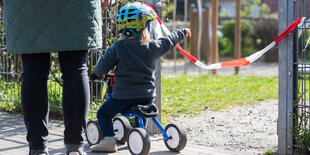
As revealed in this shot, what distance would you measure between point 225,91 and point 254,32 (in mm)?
10172

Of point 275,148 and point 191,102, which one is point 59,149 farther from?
point 191,102

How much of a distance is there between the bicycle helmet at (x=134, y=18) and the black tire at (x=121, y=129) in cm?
82

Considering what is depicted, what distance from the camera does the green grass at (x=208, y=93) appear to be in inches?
238

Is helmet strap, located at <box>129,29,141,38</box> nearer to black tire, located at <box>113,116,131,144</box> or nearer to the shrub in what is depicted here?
black tire, located at <box>113,116,131,144</box>

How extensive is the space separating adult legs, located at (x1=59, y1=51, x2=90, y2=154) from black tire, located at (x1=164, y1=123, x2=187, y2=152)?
93cm

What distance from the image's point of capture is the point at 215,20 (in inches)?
424

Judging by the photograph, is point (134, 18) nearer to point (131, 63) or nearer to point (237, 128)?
point (131, 63)

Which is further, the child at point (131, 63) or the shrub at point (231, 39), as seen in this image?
the shrub at point (231, 39)

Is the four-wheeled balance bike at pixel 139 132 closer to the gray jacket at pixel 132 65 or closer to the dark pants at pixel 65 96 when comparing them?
the gray jacket at pixel 132 65

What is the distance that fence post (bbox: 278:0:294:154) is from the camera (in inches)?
138

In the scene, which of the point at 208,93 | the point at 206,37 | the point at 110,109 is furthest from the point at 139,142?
the point at 206,37

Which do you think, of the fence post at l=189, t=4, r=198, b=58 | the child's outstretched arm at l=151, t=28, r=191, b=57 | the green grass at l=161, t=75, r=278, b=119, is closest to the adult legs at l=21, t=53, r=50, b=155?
the child's outstretched arm at l=151, t=28, r=191, b=57

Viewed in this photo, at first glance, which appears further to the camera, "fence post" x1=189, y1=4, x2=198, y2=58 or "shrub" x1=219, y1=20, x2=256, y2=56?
"shrub" x1=219, y1=20, x2=256, y2=56

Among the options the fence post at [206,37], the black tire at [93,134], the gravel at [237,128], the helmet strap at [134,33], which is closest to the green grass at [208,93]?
the gravel at [237,128]
